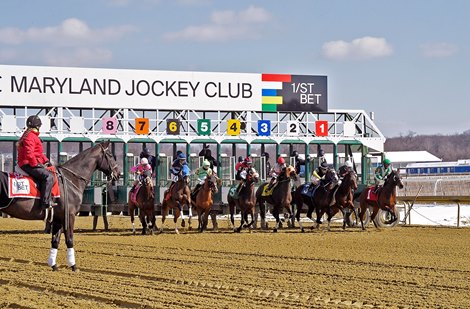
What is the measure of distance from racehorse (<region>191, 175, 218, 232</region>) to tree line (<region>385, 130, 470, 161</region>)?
141089mm

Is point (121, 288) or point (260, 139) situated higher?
point (260, 139)

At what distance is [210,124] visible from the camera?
39188 mm

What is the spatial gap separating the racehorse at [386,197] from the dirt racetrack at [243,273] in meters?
2.94

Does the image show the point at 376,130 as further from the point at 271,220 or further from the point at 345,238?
the point at 345,238

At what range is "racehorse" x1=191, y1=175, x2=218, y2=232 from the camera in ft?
A: 76.2

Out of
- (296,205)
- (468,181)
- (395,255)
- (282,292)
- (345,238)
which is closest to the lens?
(282,292)

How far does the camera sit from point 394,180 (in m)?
23.2

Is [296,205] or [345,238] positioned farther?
[296,205]

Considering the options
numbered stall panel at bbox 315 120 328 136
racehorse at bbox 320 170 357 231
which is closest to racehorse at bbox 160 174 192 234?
racehorse at bbox 320 170 357 231

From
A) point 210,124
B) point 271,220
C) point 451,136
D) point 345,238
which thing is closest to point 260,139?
point 210,124

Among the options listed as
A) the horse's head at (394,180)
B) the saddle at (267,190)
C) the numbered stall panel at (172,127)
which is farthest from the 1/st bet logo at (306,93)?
the horse's head at (394,180)

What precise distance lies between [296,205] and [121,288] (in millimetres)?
15712

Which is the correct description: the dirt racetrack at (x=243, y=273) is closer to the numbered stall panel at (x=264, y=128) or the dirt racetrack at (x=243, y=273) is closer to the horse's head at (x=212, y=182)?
the horse's head at (x=212, y=182)

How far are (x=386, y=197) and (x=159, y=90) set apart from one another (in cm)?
1906
